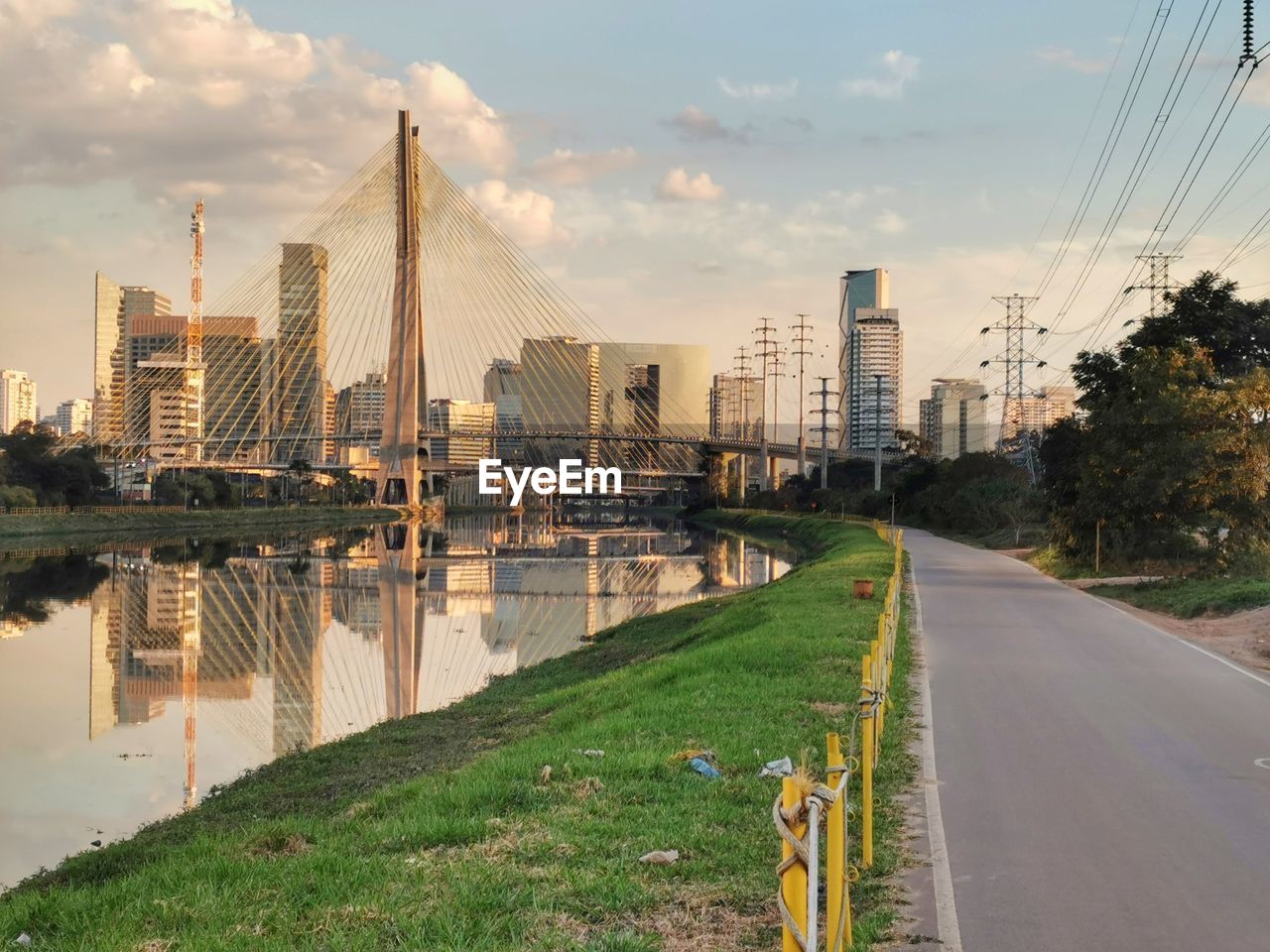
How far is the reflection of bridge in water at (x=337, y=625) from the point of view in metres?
20.8

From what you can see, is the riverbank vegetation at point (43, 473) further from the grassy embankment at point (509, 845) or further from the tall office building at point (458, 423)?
the grassy embankment at point (509, 845)

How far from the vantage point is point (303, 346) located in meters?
134

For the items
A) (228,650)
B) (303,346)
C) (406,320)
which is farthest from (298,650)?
(303,346)

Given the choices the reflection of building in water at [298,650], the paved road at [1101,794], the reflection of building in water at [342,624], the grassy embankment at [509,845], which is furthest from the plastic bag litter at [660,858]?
the reflection of building in water at [342,624]

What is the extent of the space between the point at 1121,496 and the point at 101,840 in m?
27.5

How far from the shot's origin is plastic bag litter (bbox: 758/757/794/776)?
31.6 feet

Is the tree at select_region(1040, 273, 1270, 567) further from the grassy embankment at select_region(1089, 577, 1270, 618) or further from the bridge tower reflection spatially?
the bridge tower reflection

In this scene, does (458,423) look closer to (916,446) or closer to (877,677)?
(916,446)

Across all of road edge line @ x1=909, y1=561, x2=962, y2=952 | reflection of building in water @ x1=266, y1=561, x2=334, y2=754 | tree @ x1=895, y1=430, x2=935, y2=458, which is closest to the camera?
road edge line @ x1=909, y1=561, x2=962, y2=952

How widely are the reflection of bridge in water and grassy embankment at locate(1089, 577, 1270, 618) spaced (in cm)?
1308

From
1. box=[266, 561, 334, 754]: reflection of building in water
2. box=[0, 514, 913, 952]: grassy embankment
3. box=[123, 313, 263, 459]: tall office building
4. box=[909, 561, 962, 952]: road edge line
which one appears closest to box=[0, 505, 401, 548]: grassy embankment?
box=[123, 313, 263, 459]: tall office building

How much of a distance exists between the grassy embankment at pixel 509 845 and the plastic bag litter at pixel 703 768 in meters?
0.10

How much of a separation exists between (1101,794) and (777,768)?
2.50m

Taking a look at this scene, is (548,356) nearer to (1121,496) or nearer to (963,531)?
(963,531)
